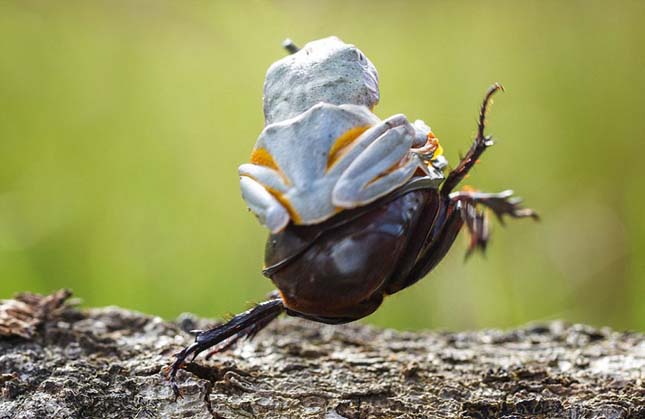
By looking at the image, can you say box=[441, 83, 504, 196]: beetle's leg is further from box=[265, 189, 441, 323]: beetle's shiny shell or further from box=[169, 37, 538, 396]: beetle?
box=[265, 189, 441, 323]: beetle's shiny shell

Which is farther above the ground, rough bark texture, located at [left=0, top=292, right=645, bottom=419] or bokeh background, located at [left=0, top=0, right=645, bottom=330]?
bokeh background, located at [left=0, top=0, right=645, bottom=330]

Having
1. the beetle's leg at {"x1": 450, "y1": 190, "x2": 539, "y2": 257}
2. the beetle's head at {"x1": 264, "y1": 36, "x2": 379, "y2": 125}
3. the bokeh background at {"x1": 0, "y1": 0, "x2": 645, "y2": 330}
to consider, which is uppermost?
the bokeh background at {"x1": 0, "y1": 0, "x2": 645, "y2": 330}

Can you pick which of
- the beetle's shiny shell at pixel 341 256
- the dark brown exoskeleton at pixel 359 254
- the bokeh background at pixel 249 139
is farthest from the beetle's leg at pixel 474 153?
the bokeh background at pixel 249 139

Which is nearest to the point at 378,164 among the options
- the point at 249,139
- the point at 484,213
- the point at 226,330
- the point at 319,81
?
the point at 319,81

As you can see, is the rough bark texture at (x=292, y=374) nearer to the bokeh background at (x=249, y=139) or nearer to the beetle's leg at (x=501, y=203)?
the beetle's leg at (x=501, y=203)

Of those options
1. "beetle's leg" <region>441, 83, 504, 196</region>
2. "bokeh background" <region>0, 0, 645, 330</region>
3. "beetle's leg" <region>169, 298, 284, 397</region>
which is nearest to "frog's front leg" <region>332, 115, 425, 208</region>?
"beetle's leg" <region>441, 83, 504, 196</region>

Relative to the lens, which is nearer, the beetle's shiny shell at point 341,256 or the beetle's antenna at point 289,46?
the beetle's shiny shell at point 341,256

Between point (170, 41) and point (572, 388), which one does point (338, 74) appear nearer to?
point (572, 388)
